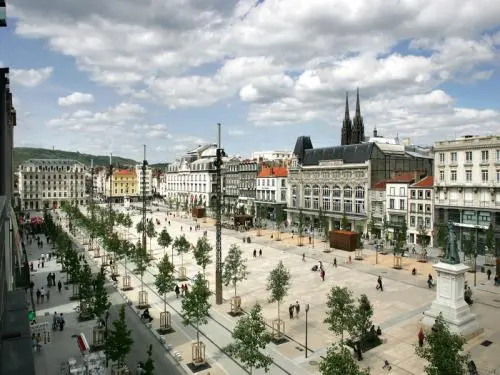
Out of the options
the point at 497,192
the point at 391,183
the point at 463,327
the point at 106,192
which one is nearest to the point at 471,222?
the point at 497,192

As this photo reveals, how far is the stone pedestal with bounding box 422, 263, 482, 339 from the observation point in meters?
28.2

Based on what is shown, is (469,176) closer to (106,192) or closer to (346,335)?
(346,335)

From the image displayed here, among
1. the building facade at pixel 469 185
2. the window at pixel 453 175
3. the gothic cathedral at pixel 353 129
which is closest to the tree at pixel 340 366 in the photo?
the building facade at pixel 469 185

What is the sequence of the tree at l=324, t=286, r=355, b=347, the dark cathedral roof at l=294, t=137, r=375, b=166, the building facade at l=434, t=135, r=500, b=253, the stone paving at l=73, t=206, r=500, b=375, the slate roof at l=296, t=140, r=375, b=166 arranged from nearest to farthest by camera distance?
the tree at l=324, t=286, r=355, b=347, the stone paving at l=73, t=206, r=500, b=375, the building facade at l=434, t=135, r=500, b=253, the slate roof at l=296, t=140, r=375, b=166, the dark cathedral roof at l=294, t=137, r=375, b=166

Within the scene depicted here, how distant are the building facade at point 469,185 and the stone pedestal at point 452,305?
32.9 metres

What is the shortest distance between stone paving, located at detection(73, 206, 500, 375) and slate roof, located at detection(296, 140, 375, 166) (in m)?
25.6

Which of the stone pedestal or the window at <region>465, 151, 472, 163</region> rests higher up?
the window at <region>465, 151, 472, 163</region>

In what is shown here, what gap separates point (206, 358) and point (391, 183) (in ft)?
180

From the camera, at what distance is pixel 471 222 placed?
5962 cm

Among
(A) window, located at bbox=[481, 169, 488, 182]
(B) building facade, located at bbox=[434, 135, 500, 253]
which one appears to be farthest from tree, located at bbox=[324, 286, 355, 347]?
(A) window, located at bbox=[481, 169, 488, 182]

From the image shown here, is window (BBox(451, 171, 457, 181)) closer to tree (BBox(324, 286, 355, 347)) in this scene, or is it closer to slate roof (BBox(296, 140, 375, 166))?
slate roof (BBox(296, 140, 375, 166))

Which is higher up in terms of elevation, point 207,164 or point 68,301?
point 207,164

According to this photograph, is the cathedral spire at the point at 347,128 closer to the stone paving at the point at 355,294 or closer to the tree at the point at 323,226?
the tree at the point at 323,226

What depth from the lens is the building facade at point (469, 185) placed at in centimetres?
5641
